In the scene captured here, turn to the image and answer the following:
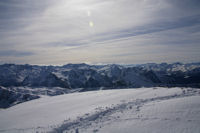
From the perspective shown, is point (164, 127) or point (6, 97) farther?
point (6, 97)

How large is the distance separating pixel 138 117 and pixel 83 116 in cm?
511

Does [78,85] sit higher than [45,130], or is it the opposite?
[45,130]

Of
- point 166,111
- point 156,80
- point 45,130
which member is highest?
point 166,111

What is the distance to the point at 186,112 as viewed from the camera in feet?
32.7

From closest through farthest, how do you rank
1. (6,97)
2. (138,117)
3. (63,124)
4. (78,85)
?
(138,117) < (63,124) < (6,97) < (78,85)

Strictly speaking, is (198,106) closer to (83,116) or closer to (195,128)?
(195,128)

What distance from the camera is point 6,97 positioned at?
4783 inches

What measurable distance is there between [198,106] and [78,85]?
19075 centimetres

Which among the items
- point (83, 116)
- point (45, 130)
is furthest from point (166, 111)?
point (45, 130)

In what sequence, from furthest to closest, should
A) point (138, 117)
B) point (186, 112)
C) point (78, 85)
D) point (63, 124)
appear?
point (78, 85) < point (63, 124) < point (138, 117) < point (186, 112)

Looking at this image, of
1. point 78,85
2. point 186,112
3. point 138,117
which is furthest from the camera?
point 78,85

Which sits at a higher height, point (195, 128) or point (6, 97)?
point (195, 128)

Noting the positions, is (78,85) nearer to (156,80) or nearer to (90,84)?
(90,84)

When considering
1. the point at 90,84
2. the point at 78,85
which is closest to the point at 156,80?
the point at 90,84
